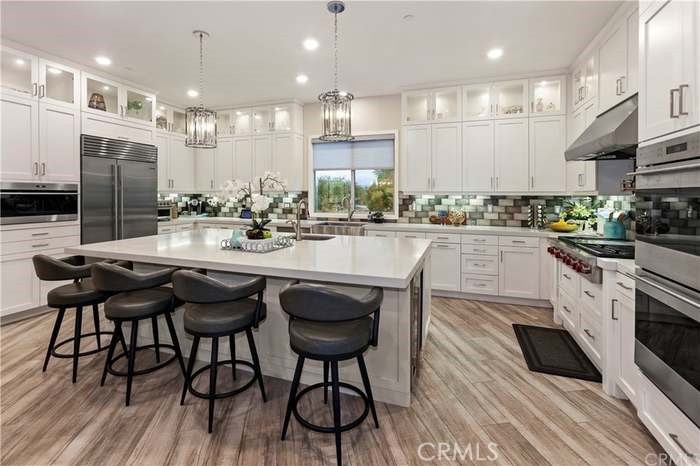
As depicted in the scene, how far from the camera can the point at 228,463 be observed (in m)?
1.81

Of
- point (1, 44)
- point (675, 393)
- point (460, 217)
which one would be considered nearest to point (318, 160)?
point (460, 217)

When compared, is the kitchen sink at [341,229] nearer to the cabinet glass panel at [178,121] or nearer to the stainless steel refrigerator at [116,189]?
the stainless steel refrigerator at [116,189]

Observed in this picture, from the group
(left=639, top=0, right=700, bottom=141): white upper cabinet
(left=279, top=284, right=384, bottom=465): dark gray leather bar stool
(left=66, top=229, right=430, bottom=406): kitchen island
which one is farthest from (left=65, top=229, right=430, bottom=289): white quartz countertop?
(left=639, top=0, right=700, bottom=141): white upper cabinet

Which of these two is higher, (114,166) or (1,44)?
(1,44)

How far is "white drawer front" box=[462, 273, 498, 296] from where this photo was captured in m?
4.61

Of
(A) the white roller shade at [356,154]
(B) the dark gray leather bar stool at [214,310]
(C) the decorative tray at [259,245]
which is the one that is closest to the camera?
(B) the dark gray leather bar stool at [214,310]

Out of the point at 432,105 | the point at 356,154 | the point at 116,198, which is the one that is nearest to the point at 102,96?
the point at 116,198

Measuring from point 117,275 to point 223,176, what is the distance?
4541mm

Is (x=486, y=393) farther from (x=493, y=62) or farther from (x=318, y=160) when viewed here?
(x=318, y=160)

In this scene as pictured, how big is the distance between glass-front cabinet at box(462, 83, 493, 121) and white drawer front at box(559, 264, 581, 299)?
2403 mm

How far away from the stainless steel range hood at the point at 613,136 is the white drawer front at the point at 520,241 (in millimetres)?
1294

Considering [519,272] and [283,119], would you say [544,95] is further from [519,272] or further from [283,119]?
[283,119]

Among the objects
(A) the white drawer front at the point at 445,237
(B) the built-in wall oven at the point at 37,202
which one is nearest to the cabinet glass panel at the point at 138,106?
(B) the built-in wall oven at the point at 37,202

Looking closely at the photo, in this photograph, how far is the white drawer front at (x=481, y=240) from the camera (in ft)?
15.0
